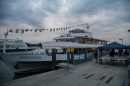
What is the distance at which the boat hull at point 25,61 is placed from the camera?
14039 mm

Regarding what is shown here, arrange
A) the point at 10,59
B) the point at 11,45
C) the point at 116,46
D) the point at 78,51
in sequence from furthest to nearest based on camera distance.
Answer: the point at 11,45, the point at 78,51, the point at 10,59, the point at 116,46

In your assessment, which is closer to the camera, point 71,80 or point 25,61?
point 71,80

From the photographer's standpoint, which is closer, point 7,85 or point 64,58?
point 7,85

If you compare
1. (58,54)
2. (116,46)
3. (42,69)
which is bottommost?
(42,69)

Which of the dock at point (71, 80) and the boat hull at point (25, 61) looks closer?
the dock at point (71, 80)

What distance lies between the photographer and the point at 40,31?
1559 centimetres

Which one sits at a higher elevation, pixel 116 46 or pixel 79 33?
pixel 79 33

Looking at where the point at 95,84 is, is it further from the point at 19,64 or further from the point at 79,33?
the point at 79,33

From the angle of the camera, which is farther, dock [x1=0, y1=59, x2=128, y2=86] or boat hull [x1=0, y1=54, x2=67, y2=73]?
boat hull [x1=0, y1=54, x2=67, y2=73]

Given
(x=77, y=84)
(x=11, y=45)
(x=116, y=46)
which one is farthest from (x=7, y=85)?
(x=11, y=45)

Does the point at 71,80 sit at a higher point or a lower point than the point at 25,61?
lower

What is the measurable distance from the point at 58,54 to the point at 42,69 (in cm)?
313

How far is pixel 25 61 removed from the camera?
14227 mm

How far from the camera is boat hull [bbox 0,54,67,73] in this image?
553 inches
